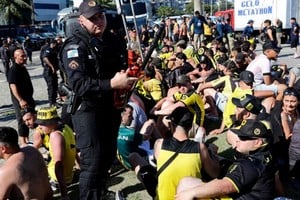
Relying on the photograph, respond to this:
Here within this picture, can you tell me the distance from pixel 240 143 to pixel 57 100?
814 centimetres

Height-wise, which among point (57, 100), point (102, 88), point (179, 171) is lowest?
point (57, 100)

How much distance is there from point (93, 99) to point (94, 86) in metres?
0.20

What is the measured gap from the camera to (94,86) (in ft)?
10.1

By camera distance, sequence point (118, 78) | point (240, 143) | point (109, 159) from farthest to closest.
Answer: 1. point (109, 159)
2. point (240, 143)
3. point (118, 78)

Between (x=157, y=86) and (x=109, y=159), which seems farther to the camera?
(x=157, y=86)

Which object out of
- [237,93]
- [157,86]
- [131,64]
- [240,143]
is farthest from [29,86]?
[240,143]

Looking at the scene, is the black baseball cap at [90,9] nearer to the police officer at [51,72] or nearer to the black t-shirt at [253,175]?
the black t-shirt at [253,175]

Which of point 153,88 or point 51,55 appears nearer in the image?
point 153,88

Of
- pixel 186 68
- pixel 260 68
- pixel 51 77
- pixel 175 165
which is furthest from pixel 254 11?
pixel 175 165

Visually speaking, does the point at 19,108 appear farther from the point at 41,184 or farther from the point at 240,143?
the point at 240,143

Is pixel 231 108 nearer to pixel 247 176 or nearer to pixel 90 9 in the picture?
pixel 247 176

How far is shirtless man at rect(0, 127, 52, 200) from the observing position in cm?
350

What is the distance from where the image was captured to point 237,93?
587cm

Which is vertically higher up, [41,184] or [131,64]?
[131,64]
